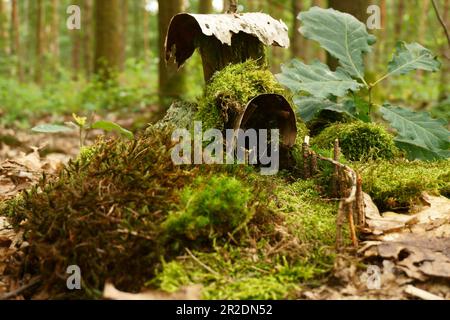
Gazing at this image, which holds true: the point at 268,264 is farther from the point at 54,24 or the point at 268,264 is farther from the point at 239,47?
the point at 54,24

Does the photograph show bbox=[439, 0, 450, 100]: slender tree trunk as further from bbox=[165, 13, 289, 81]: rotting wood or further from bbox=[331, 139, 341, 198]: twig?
bbox=[331, 139, 341, 198]: twig

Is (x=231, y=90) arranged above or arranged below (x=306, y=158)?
above

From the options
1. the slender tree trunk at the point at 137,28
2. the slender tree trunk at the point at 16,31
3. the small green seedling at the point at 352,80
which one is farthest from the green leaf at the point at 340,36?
the slender tree trunk at the point at 137,28

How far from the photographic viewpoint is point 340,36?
3.62 m

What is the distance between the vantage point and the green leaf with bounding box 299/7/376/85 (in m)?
3.55

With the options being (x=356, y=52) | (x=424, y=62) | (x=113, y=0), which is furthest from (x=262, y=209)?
(x=113, y=0)

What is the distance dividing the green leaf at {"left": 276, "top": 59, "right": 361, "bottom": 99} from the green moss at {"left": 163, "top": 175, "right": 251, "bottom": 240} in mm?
1149

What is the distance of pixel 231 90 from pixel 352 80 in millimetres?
1032

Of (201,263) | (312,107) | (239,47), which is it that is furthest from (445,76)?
(201,263)

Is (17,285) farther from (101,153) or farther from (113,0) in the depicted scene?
(113,0)

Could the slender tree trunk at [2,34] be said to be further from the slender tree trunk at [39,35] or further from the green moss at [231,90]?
the green moss at [231,90]

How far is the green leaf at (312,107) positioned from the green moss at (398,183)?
601 millimetres

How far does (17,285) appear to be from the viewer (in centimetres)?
211
